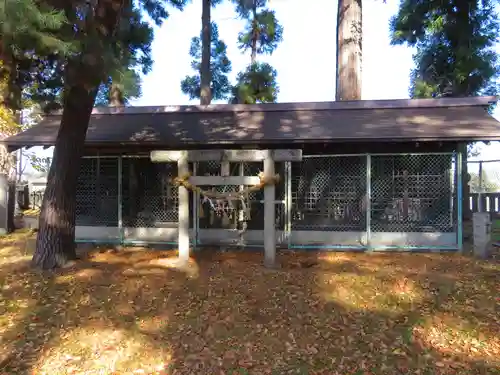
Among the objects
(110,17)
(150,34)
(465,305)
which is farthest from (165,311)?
(150,34)

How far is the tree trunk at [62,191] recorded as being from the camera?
690 cm

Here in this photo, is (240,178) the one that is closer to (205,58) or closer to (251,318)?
(251,318)

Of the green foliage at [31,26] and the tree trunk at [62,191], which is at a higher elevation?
the green foliage at [31,26]

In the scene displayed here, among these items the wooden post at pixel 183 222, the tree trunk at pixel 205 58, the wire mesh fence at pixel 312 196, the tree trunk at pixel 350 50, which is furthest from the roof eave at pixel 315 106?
the tree trunk at pixel 205 58

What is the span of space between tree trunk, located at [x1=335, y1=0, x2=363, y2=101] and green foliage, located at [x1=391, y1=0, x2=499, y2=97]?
466cm

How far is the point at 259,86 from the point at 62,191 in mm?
15190

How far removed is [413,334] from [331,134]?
195 inches

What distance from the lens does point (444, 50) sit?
15633mm

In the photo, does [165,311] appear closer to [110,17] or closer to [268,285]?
[268,285]

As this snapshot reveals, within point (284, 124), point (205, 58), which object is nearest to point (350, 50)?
point (284, 124)

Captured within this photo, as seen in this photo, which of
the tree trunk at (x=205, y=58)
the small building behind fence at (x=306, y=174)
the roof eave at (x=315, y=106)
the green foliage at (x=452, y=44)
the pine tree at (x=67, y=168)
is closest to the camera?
the pine tree at (x=67, y=168)

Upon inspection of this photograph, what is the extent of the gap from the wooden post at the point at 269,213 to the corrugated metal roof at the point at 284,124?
6.87ft

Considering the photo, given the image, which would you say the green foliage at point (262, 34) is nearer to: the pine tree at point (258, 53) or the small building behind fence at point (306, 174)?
the pine tree at point (258, 53)

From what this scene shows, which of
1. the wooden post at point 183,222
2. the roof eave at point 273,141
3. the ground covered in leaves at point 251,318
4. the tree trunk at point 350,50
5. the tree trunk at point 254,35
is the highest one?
the tree trunk at point 254,35
